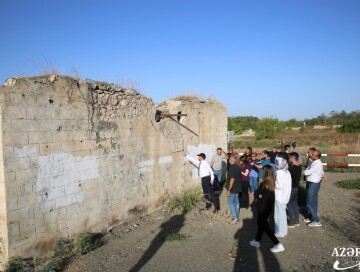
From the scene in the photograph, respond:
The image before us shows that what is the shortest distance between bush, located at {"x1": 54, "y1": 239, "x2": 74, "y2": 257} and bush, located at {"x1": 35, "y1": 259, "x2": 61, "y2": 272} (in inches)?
18.3

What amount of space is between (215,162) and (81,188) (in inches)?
213

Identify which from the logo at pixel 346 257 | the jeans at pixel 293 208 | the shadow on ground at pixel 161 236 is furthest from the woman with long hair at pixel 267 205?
the shadow on ground at pixel 161 236

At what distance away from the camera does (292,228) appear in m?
7.23

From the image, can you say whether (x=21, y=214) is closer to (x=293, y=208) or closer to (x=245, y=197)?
(x=293, y=208)

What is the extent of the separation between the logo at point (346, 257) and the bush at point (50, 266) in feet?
15.3

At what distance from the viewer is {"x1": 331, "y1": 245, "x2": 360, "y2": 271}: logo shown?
16.8 ft

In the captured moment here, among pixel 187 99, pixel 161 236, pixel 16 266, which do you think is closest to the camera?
pixel 16 266

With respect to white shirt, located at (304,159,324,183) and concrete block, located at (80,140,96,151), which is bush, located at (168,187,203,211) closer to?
concrete block, located at (80,140,96,151)

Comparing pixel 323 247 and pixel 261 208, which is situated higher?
pixel 261 208

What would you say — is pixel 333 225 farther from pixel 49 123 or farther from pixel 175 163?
pixel 49 123

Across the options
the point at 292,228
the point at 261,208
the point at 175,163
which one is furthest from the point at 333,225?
the point at 175,163

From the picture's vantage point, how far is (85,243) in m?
6.05

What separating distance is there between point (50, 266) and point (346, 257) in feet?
16.8

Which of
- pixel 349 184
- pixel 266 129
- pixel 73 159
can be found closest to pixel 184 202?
pixel 73 159
